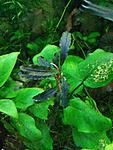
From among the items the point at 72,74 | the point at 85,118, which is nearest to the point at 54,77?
the point at 72,74

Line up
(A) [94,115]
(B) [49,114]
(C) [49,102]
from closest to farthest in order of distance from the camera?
1. (A) [94,115]
2. (C) [49,102]
3. (B) [49,114]

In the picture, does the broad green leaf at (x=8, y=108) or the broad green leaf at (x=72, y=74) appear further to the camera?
the broad green leaf at (x=72, y=74)

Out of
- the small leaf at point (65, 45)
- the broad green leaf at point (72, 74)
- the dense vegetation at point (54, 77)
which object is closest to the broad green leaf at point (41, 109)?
the dense vegetation at point (54, 77)

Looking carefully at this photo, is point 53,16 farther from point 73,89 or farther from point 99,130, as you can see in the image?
point 99,130

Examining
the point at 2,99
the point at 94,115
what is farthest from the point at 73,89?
the point at 2,99

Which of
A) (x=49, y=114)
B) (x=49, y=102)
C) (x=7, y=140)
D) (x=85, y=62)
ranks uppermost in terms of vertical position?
(x=85, y=62)

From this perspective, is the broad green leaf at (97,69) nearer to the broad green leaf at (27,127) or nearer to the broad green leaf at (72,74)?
the broad green leaf at (72,74)

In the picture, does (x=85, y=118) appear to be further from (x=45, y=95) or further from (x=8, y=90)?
(x=8, y=90)
